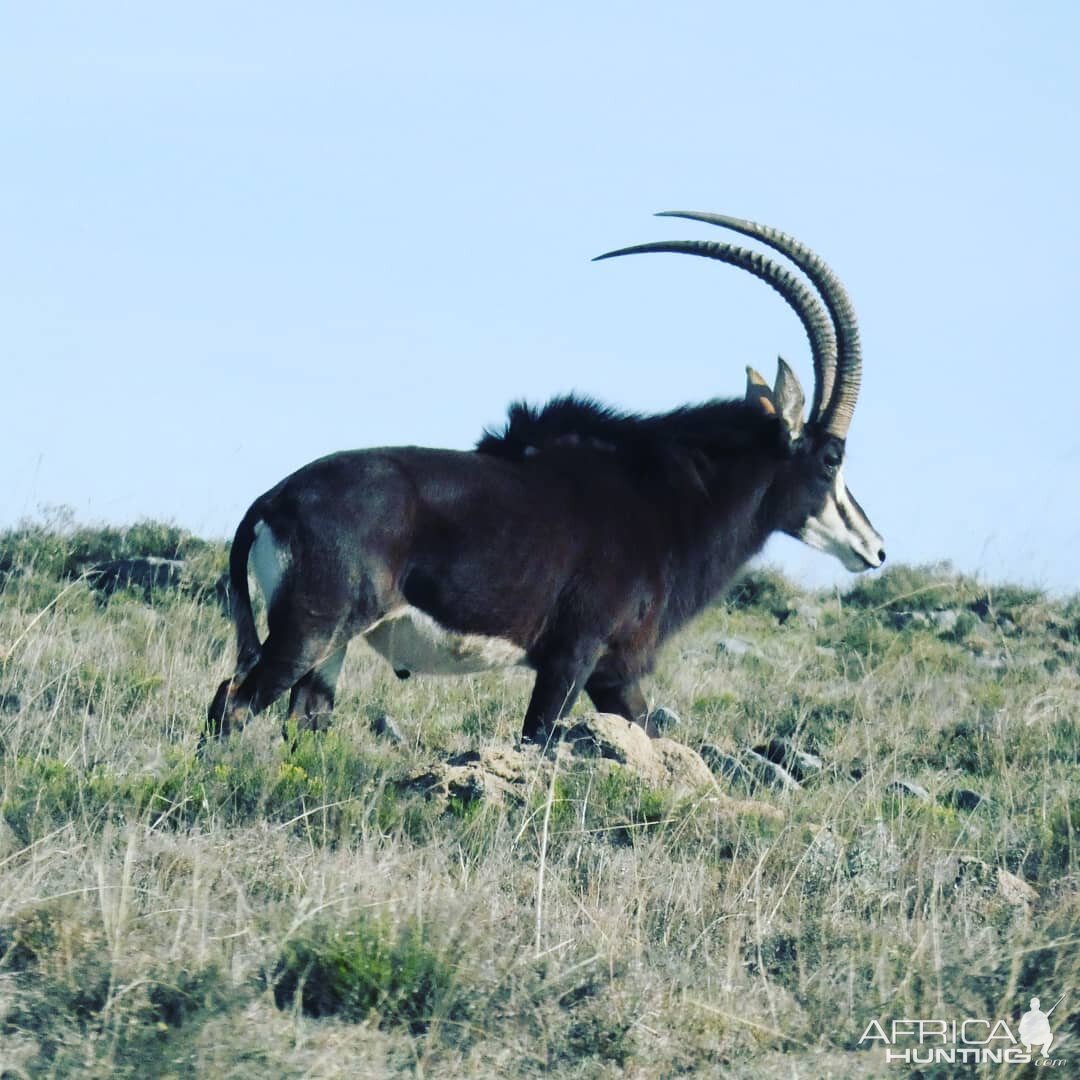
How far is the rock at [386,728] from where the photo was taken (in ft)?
26.7

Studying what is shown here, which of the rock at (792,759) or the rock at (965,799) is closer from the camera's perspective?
the rock at (965,799)

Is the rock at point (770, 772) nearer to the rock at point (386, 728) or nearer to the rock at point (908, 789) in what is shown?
the rock at point (908, 789)

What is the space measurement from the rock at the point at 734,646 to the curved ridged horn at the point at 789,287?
284cm

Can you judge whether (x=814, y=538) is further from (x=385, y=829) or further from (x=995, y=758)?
(x=385, y=829)

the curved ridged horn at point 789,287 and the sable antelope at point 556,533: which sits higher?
the curved ridged horn at point 789,287

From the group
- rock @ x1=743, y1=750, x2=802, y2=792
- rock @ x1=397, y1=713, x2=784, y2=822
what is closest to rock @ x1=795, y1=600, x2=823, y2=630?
rock @ x1=743, y1=750, x2=802, y2=792

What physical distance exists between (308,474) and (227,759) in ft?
5.33

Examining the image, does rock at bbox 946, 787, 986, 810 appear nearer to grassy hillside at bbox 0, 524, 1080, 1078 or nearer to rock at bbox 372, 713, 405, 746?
grassy hillside at bbox 0, 524, 1080, 1078

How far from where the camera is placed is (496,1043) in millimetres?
4164

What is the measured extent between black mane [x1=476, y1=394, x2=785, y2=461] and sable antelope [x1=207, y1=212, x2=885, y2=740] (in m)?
0.01

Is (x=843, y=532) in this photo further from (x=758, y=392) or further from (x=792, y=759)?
(x=792, y=759)

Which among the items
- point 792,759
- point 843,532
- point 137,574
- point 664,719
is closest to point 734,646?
point 843,532

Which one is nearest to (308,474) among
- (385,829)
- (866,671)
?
(385,829)

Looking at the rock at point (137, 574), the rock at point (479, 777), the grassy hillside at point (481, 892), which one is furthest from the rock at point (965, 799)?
the rock at point (137, 574)
